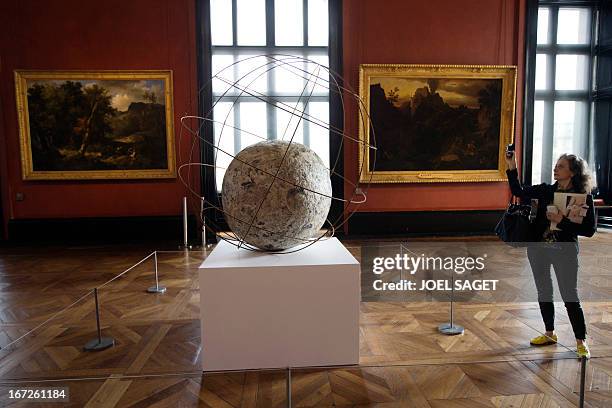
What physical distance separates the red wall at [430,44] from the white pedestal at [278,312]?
515cm

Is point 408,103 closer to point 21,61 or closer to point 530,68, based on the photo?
point 530,68

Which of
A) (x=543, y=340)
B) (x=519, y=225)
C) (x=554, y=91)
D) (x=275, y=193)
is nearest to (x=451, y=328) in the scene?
(x=543, y=340)

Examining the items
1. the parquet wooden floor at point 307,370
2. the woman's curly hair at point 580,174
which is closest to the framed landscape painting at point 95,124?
the parquet wooden floor at point 307,370

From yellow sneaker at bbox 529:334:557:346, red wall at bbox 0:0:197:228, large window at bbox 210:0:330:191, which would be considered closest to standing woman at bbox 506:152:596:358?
yellow sneaker at bbox 529:334:557:346

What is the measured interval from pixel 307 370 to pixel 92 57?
6673mm

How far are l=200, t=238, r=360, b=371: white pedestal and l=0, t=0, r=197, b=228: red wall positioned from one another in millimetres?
5172

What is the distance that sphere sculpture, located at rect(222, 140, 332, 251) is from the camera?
2.54 m

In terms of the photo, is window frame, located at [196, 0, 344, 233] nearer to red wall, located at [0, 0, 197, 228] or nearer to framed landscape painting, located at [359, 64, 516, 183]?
red wall, located at [0, 0, 197, 228]

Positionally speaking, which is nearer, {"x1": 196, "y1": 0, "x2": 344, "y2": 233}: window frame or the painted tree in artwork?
the painted tree in artwork

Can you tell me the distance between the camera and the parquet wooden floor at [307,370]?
233 centimetres

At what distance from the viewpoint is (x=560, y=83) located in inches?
334

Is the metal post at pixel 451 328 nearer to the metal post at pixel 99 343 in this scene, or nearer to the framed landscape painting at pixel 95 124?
the metal post at pixel 99 343

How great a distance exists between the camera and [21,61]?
22.9 feet

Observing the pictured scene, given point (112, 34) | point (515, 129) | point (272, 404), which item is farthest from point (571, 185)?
point (112, 34)
